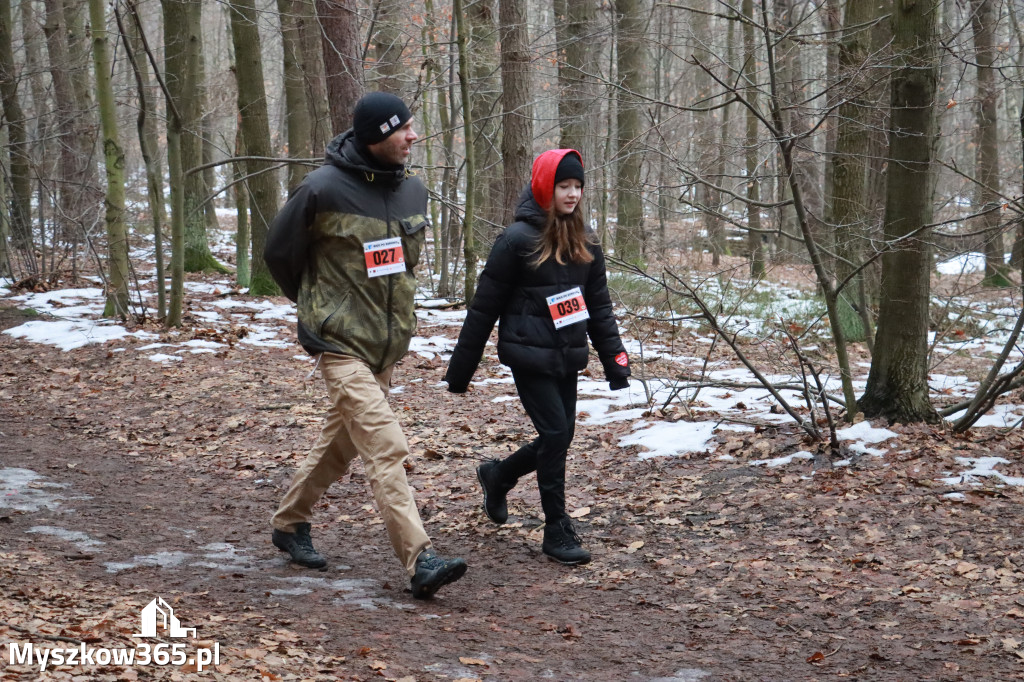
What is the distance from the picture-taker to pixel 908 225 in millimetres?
6109

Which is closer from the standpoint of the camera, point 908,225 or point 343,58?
point 908,225

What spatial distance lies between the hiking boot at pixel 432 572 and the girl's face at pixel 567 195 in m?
1.85

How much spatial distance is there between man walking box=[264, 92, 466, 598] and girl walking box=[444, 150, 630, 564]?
421 mm

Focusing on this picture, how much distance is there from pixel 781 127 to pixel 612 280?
293 inches

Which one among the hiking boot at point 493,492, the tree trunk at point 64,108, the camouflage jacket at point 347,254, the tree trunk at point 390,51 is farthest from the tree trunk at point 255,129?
the camouflage jacket at point 347,254

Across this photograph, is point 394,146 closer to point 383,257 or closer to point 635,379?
point 383,257

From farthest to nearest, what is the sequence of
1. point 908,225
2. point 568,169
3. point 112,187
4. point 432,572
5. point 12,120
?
point 12,120, point 112,187, point 908,225, point 568,169, point 432,572

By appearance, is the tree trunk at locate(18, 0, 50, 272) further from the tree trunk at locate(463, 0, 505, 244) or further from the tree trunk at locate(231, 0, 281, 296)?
the tree trunk at locate(463, 0, 505, 244)

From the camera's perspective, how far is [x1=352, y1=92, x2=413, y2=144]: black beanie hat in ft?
14.0

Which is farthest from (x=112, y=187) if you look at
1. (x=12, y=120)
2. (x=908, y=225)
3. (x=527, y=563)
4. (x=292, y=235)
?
(x=908, y=225)

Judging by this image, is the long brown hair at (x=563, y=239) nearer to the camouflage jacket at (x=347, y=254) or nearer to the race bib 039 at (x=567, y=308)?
the race bib 039 at (x=567, y=308)

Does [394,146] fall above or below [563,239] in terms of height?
above

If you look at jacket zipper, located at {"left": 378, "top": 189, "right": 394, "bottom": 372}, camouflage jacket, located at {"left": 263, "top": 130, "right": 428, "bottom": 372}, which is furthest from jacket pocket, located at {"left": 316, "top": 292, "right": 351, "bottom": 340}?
jacket zipper, located at {"left": 378, "top": 189, "right": 394, "bottom": 372}

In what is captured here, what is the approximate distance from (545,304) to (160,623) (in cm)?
234
